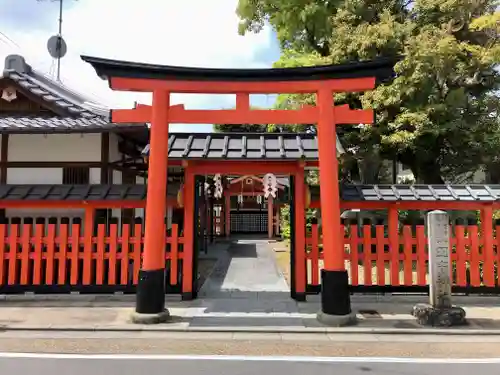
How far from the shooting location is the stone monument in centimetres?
710

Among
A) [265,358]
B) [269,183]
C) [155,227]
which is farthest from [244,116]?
[265,358]

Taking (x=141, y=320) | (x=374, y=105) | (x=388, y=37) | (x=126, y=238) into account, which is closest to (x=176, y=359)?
(x=141, y=320)

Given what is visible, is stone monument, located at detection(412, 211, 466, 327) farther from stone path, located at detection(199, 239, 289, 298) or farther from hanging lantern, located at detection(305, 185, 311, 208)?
stone path, located at detection(199, 239, 289, 298)

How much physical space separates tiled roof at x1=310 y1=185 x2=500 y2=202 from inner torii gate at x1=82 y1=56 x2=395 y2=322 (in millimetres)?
1936

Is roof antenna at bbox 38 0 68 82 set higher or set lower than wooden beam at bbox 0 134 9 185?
higher

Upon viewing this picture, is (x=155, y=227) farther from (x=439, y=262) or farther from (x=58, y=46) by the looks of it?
(x=58, y=46)

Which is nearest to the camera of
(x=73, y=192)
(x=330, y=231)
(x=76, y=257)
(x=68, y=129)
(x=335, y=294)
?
(x=335, y=294)

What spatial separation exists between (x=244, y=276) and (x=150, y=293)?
516 centimetres

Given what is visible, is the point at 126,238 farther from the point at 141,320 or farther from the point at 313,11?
the point at 313,11

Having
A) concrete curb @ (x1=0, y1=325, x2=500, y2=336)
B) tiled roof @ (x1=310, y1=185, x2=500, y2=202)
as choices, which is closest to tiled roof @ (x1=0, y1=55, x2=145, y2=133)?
concrete curb @ (x1=0, y1=325, x2=500, y2=336)

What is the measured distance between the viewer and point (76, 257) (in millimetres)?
8836

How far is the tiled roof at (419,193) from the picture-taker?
9250mm

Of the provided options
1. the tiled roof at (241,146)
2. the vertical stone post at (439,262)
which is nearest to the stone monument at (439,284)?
the vertical stone post at (439,262)

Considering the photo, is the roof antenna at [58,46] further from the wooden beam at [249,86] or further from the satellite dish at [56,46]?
the wooden beam at [249,86]
